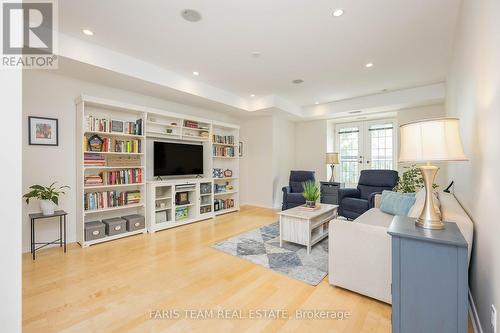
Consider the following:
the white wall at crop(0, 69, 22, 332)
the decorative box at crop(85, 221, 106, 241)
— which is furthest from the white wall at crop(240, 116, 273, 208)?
the white wall at crop(0, 69, 22, 332)

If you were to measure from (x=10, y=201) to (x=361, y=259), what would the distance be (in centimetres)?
227

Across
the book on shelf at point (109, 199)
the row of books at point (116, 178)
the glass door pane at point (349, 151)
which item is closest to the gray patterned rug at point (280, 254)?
the book on shelf at point (109, 199)

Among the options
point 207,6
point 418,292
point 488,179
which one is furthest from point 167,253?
point 488,179

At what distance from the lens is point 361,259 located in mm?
1980

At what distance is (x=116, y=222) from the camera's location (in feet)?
11.3

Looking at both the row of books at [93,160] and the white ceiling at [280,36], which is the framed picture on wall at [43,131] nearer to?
the row of books at [93,160]

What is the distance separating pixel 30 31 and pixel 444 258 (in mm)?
4223

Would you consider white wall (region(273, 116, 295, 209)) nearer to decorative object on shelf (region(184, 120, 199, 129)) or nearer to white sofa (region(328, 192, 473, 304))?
decorative object on shelf (region(184, 120, 199, 129))

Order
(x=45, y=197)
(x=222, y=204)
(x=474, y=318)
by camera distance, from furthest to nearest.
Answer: (x=222, y=204)
(x=45, y=197)
(x=474, y=318)

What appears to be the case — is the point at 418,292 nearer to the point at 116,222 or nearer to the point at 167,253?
the point at 167,253

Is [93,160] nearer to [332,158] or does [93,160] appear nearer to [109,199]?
[109,199]

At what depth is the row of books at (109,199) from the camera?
327 cm

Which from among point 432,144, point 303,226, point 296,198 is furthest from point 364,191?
point 432,144

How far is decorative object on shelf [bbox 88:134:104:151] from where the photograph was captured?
332 cm
